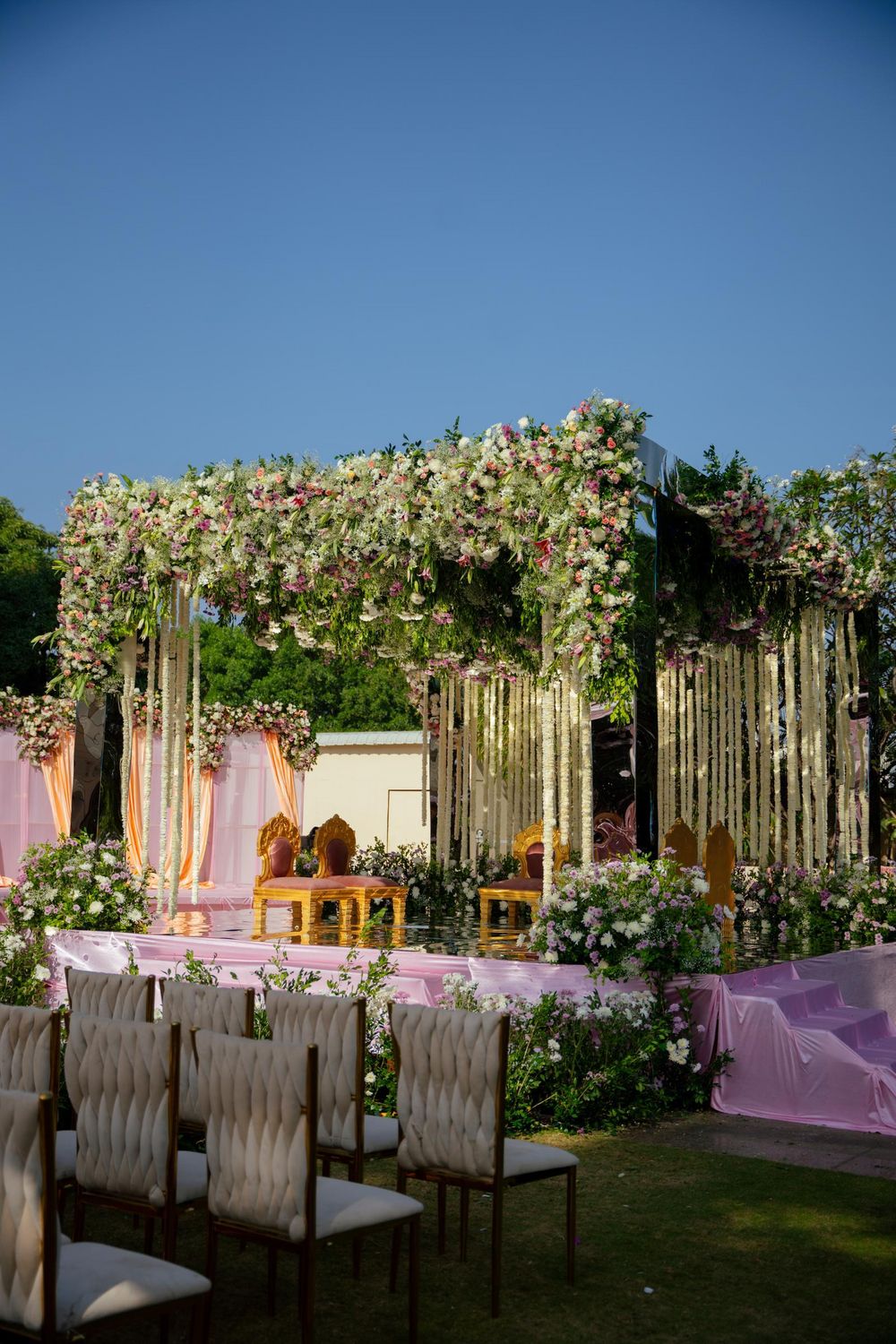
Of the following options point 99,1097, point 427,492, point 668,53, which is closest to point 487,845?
point 427,492

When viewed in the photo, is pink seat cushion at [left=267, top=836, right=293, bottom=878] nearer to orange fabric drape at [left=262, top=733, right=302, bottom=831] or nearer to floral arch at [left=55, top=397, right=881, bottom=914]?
floral arch at [left=55, top=397, right=881, bottom=914]

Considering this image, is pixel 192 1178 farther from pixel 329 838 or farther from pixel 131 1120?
pixel 329 838

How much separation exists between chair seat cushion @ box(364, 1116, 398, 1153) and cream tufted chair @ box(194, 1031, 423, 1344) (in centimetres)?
93

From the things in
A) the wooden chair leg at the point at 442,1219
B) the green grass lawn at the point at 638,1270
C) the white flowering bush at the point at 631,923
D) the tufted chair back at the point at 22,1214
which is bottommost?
the green grass lawn at the point at 638,1270

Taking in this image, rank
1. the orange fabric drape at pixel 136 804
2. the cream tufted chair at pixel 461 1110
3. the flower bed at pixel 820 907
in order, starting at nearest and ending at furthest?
the cream tufted chair at pixel 461 1110
the flower bed at pixel 820 907
the orange fabric drape at pixel 136 804

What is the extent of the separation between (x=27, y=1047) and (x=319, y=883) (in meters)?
6.07

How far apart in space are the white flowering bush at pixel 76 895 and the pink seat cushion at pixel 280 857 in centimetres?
178

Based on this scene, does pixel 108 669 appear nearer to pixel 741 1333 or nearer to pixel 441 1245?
pixel 441 1245

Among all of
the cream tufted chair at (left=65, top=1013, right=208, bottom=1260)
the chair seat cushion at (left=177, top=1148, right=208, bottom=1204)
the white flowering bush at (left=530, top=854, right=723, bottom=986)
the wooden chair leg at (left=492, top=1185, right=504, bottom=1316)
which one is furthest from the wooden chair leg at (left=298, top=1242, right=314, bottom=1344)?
the white flowering bush at (left=530, top=854, right=723, bottom=986)

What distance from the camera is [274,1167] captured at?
11.3 ft

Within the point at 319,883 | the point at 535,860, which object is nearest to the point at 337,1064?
the point at 319,883

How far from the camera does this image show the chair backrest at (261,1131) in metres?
3.39

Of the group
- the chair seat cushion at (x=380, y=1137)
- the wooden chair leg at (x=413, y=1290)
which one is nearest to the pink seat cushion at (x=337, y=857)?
the chair seat cushion at (x=380, y=1137)

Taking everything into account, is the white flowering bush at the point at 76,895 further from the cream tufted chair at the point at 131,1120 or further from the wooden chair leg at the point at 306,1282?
the wooden chair leg at the point at 306,1282
